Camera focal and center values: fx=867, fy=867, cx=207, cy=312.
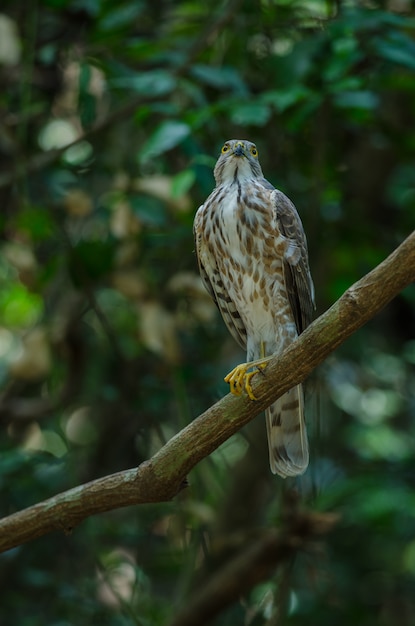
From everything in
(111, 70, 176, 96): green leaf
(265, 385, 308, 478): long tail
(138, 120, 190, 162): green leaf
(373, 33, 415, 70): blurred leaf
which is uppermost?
(111, 70, 176, 96): green leaf

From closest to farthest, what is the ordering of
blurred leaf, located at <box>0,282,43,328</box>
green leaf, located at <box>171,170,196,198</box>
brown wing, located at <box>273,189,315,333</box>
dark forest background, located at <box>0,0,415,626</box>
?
brown wing, located at <box>273,189,315,333</box>
green leaf, located at <box>171,170,196,198</box>
dark forest background, located at <box>0,0,415,626</box>
blurred leaf, located at <box>0,282,43,328</box>

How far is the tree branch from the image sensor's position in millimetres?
2246

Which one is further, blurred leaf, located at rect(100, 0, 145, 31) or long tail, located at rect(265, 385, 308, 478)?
blurred leaf, located at rect(100, 0, 145, 31)

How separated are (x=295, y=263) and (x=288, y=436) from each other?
643mm

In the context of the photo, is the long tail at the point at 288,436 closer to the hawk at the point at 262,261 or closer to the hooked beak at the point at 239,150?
the hawk at the point at 262,261

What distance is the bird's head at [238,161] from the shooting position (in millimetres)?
3232

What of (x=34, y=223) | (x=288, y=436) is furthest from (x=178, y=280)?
(x=288, y=436)

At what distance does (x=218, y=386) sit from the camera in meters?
4.77

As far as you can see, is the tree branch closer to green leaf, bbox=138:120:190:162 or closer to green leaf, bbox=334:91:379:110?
green leaf, bbox=138:120:190:162

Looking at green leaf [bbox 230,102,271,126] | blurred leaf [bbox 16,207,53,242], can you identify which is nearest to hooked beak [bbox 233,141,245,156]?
green leaf [bbox 230,102,271,126]

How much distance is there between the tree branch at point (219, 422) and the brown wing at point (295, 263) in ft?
2.17

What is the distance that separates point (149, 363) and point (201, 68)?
202 centimetres

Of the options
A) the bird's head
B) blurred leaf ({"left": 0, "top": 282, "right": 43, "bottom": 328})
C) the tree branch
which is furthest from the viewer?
blurred leaf ({"left": 0, "top": 282, "right": 43, "bottom": 328})

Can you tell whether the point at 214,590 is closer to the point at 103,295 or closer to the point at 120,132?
the point at 103,295
